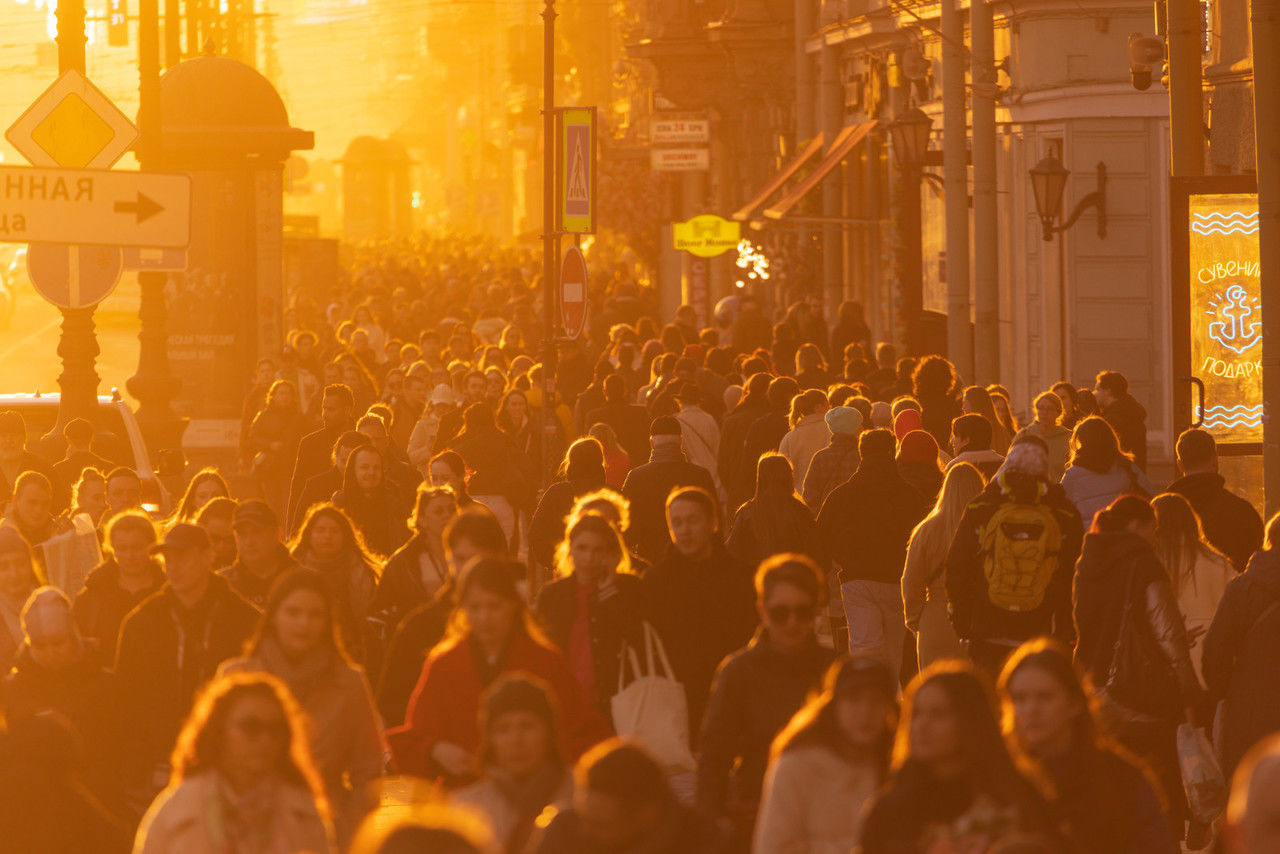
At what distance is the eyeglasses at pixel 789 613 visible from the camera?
7.45 metres

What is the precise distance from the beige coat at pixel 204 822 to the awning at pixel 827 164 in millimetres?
29027

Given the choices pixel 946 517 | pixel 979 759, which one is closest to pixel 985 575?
pixel 946 517

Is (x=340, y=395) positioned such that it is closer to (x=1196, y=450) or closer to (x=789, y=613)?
(x=1196, y=450)

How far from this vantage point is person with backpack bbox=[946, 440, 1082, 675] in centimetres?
1070

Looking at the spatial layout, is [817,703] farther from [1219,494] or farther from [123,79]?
[123,79]

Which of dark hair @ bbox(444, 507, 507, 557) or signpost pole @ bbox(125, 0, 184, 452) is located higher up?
signpost pole @ bbox(125, 0, 184, 452)

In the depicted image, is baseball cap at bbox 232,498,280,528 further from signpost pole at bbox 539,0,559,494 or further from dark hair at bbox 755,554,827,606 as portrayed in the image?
signpost pole at bbox 539,0,559,494

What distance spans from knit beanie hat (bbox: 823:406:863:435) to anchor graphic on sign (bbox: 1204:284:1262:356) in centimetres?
196

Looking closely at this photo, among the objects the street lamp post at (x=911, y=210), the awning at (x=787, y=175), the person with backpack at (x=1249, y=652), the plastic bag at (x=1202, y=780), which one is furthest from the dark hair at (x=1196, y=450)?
the awning at (x=787, y=175)

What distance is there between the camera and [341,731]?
748cm

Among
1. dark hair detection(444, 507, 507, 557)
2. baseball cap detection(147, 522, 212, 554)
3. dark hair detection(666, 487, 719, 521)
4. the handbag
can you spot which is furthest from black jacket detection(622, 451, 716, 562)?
baseball cap detection(147, 522, 212, 554)

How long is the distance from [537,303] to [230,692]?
33360 millimetres

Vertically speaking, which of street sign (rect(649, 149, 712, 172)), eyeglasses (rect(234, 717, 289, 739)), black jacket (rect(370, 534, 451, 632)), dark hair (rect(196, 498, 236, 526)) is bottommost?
black jacket (rect(370, 534, 451, 632))

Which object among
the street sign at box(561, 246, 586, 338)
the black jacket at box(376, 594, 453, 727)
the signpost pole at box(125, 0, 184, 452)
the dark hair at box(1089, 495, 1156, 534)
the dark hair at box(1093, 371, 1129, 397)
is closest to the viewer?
the black jacket at box(376, 594, 453, 727)
